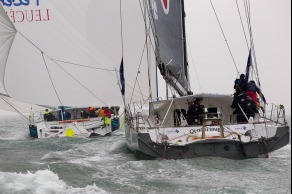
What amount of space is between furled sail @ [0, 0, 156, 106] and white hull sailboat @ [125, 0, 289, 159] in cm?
97

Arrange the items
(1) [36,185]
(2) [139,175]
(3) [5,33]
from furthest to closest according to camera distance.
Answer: (3) [5,33] < (2) [139,175] < (1) [36,185]

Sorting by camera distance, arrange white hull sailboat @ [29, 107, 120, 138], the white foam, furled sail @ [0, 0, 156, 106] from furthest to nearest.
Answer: white hull sailboat @ [29, 107, 120, 138], furled sail @ [0, 0, 156, 106], the white foam

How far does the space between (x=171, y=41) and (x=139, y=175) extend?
6105 millimetres

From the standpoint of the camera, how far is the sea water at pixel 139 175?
7.58 m

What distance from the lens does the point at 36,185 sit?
7.51 meters

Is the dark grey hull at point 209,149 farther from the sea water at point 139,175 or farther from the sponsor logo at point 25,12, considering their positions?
the sponsor logo at point 25,12

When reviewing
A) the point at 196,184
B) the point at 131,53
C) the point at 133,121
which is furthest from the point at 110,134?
the point at 196,184

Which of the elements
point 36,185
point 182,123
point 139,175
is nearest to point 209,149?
point 139,175

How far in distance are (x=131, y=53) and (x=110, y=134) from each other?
5.90m

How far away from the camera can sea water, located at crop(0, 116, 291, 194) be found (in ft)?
24.9

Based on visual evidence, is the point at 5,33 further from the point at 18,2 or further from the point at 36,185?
the point at 36,185

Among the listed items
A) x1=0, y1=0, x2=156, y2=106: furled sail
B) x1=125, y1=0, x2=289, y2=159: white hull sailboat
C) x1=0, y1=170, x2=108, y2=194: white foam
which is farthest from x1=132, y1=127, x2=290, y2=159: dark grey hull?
x1=0, y1=0, x2=156, y2=106: furled sail

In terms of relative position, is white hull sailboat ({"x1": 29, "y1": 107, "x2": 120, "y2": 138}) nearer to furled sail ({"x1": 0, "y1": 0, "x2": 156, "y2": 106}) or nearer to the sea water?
furled sail ({"x1": 0, "y1": 0, "x2": 156, "y2": 106})

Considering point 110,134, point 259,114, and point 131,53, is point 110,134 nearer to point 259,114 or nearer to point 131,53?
point 131,53
